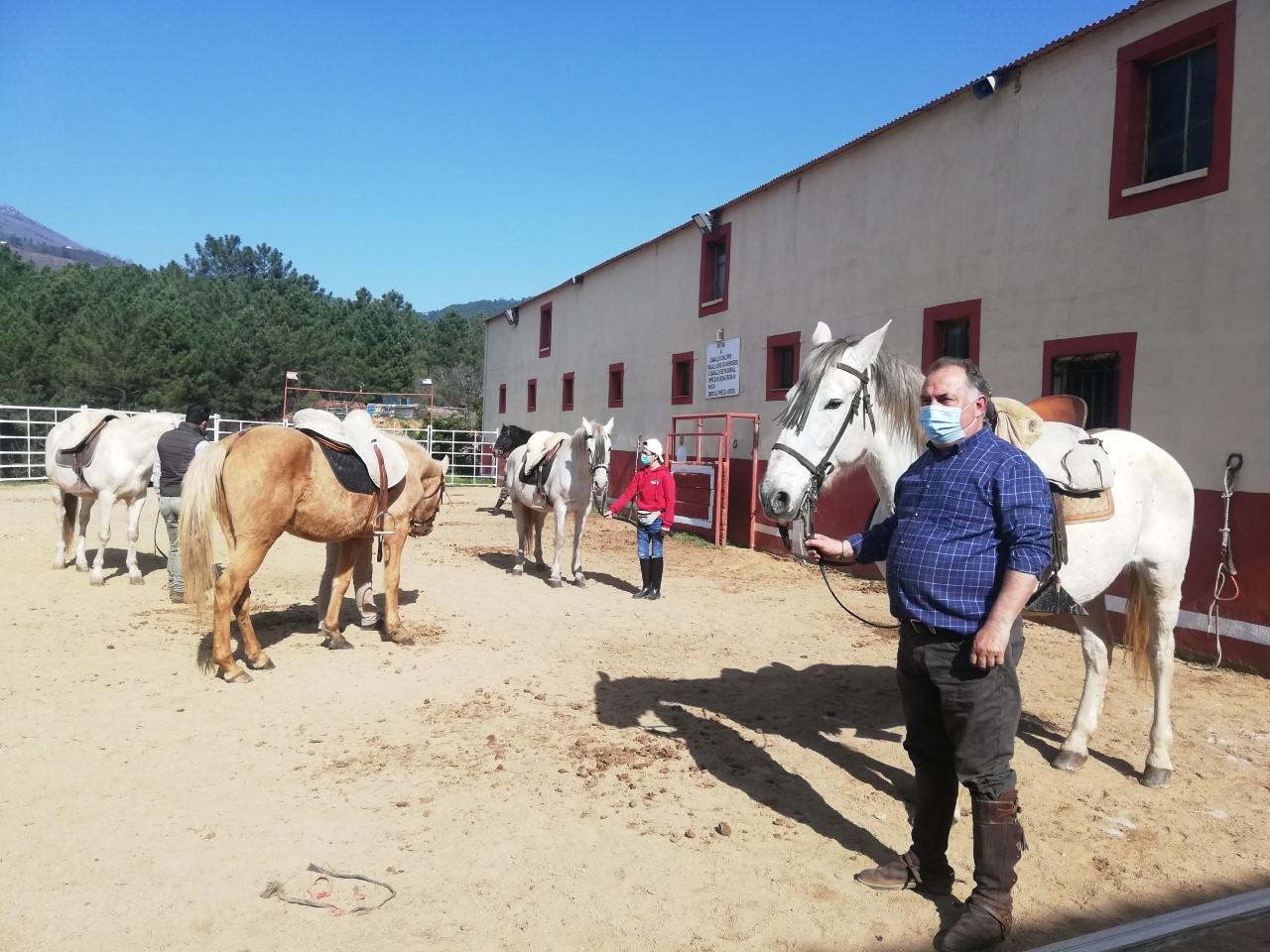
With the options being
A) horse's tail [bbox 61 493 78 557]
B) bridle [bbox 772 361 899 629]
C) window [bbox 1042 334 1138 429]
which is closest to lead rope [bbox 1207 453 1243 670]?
window [bbox 1042 334 1138 429]

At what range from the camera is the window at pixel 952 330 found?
912 centimetres

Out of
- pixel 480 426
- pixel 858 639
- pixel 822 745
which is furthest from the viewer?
pixel 480 426

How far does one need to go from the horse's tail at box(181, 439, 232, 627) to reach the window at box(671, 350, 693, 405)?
11.3 m

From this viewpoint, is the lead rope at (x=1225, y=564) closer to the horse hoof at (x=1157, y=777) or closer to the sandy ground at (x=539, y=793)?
the sandy ground at (x=539, y=793)

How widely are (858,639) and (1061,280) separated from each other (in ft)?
14.6

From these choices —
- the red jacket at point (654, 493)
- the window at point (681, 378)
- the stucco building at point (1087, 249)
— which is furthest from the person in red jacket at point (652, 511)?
the window at point (681, 378)

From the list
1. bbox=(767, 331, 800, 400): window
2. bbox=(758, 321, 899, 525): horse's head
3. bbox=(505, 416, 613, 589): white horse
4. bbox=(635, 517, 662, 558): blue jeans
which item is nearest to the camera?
bbox=(758, 321, 899, 525): horse's head

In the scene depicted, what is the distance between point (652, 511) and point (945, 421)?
640 centimetres

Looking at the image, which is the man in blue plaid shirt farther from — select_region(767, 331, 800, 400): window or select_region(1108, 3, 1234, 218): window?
select_region(767, 331, 800, 400): window

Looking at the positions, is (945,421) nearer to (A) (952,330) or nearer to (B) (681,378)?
(A) (952,330)

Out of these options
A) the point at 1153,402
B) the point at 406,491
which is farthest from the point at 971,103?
the point at 406,491

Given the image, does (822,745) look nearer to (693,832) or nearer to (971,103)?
(693,832)

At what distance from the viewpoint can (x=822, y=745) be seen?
4395 mm

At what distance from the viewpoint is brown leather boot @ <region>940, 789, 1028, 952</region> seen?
8.24 ft
